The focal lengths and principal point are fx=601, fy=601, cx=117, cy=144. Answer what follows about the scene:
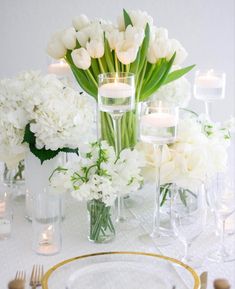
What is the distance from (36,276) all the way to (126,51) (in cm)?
63

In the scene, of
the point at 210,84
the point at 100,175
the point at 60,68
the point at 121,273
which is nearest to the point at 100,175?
the point at 100,175

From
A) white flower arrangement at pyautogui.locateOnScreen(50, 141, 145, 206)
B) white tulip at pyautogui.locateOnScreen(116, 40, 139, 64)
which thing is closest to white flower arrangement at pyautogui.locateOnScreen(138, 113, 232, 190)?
white flower arrangement at pyautogui.locateOnScreen(50, 141, 145, 206)

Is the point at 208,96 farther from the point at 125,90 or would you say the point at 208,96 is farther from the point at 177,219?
the point at 177,219

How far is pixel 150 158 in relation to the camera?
1548mm

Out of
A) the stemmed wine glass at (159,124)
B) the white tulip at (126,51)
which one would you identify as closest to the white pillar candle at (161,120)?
the stemmed wine glass at (159,124)

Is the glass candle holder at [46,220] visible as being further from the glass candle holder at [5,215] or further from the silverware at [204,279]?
the silverware at [204,279]

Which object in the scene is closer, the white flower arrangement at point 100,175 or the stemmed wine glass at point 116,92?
the white flower arrangement at point 100,175

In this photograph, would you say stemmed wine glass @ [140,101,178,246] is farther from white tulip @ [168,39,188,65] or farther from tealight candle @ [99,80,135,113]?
white tulip @ [168,39,188,65]

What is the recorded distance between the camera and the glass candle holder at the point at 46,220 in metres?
1.44

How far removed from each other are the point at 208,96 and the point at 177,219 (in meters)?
0.99

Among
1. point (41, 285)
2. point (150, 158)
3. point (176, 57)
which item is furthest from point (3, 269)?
point (176, 57)

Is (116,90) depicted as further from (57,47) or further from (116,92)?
(57,47)

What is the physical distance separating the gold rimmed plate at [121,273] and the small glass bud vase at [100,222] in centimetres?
13

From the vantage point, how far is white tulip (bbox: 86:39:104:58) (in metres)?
1.58
